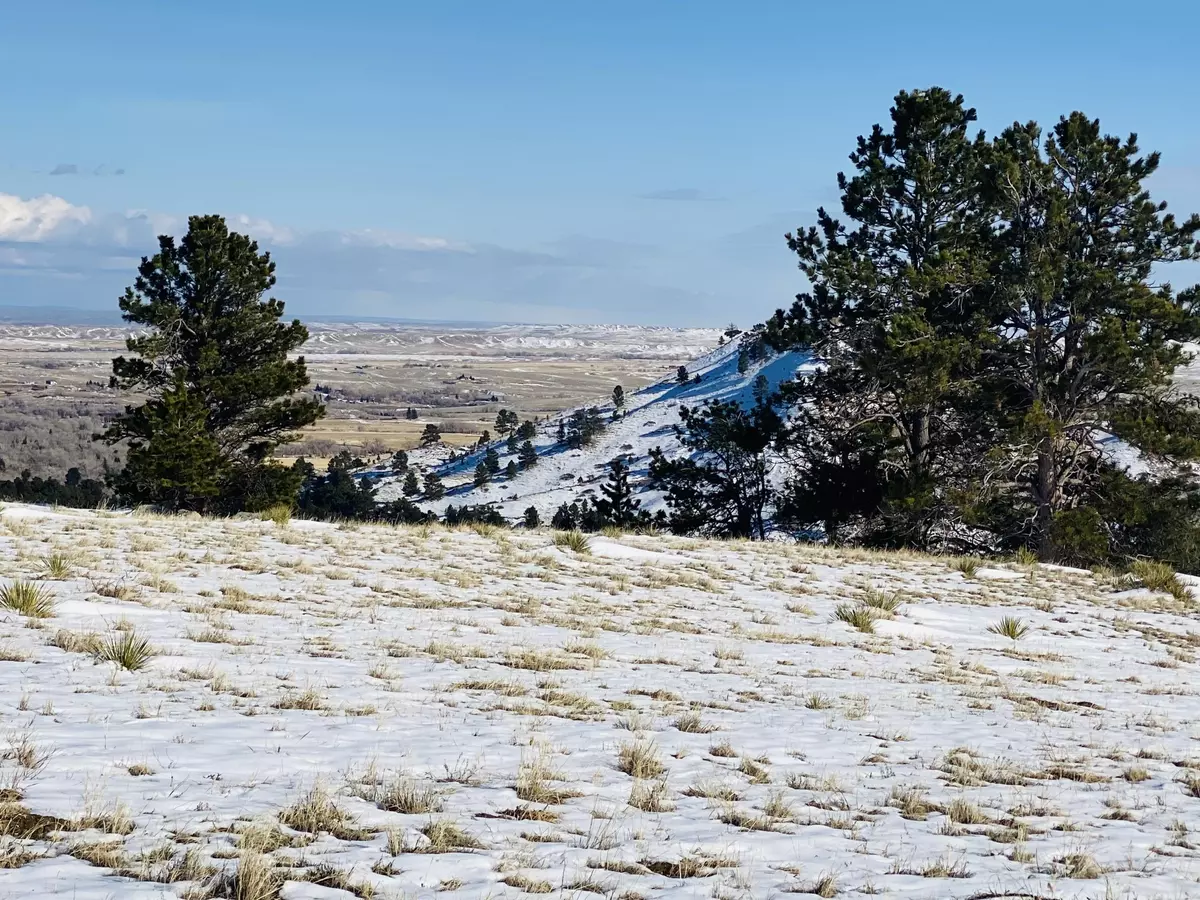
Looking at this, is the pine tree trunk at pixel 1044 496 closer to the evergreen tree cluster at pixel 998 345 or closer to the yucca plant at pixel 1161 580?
the evergreen tree cluster at pixel 998 345

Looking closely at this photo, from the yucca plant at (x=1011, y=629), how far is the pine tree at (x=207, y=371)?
25270 millimetres

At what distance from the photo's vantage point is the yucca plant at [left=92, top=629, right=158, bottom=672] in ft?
24.1

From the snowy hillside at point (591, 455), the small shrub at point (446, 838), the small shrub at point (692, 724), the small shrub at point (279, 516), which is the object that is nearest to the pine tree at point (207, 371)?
the small shrub at point (279, 516)

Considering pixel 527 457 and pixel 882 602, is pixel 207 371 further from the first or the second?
pixel 527 457

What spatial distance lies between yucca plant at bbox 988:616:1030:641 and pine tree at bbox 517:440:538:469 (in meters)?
89.9

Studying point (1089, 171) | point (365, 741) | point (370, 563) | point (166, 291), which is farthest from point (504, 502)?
point (365, 741)

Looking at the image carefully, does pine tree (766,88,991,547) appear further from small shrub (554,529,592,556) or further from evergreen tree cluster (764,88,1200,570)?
small shrub (554,529,592,556)

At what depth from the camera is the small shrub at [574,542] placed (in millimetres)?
17203

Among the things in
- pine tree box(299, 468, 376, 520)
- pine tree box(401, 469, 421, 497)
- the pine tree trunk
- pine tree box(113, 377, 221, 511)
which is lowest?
pine tree box(401, 469, 421, 497)

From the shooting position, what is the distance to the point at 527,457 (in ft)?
339

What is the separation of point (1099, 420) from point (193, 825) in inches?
925

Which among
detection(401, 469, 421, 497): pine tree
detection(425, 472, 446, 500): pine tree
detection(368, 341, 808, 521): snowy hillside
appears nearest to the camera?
detection(368, 341, 808, 521): snowy hillside

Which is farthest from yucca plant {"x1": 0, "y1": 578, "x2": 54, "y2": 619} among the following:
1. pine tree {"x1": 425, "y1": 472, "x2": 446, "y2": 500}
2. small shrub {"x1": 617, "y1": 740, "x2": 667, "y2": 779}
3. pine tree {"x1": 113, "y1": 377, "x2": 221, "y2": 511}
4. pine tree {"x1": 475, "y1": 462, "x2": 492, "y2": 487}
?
pine tree {"x1": 475, "y1": 462, "x2": 492, "y2": 487}

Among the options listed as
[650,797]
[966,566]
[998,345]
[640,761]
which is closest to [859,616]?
[966,566]
